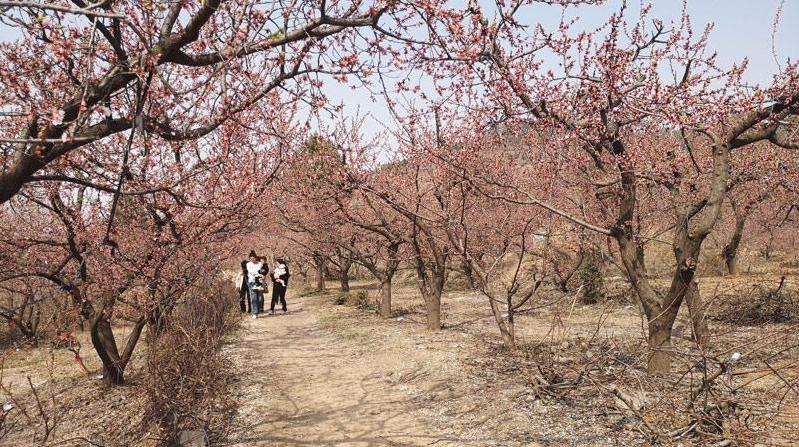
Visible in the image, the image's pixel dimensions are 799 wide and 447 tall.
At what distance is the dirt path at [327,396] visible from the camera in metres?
5.84

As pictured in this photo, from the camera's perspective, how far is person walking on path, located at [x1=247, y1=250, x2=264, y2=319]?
1477 cm

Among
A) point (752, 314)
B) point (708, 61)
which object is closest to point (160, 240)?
point (708, 61)

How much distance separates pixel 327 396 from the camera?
751cm

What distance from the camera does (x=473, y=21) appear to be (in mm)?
5629

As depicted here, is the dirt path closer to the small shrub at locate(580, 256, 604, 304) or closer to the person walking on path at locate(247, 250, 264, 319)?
the person walking on path at locate(247, 250, 264, 319)

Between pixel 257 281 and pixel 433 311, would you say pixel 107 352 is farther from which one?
pixel 257 281

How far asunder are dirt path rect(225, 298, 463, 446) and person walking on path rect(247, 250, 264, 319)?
296 cm

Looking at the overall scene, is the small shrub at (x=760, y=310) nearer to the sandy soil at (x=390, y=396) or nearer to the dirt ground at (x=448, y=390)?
the dirt ground at (x=448, y=390)

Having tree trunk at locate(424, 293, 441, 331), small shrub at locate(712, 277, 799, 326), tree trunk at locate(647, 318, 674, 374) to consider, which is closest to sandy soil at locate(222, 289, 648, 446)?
tree trunk at locate(424, 293, 441, 331)

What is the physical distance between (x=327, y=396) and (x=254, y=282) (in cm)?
840

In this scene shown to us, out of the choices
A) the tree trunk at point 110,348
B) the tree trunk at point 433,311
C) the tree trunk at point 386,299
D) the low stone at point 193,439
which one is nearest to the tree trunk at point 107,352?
the tree trunk at point 110,348

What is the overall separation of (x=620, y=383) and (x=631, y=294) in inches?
443

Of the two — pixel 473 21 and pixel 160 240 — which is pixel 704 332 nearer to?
pixel 473 21

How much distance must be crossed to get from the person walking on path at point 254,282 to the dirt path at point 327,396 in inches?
117
